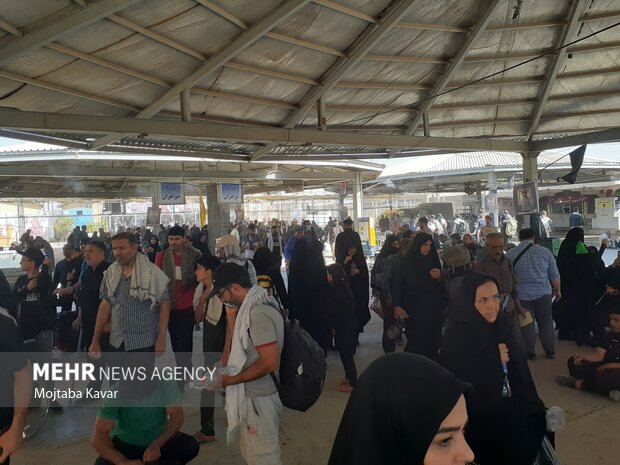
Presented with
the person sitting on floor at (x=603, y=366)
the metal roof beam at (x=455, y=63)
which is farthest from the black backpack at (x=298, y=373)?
the metal roof beam at (x=455, y=63)

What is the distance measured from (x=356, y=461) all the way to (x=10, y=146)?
47.2 ft

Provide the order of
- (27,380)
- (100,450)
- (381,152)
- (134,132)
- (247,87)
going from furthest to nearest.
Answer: (381,152), (247,87), (134,132), (100,450), (27,380)

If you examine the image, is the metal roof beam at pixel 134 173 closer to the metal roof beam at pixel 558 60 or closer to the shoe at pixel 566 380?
the metal roof beam at pixel 558 60

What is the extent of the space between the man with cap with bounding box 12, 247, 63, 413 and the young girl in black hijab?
2924 millimetres

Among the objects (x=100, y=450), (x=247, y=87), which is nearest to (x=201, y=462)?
(x=100, y=450)

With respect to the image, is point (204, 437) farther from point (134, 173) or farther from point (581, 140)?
point (134, 173)

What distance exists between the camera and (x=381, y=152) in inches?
489

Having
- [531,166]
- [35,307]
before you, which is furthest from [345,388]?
[531,166]

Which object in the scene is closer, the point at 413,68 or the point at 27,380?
the point at 27,380

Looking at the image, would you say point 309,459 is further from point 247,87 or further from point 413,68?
point 413,68

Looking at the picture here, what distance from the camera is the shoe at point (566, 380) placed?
5.40 metres

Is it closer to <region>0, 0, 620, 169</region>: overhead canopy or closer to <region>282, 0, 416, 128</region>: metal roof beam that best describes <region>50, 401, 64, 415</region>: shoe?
<region>0, 0, 620, 169</region>: overhead canopy

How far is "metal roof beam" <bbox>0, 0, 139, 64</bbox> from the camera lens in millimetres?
4441

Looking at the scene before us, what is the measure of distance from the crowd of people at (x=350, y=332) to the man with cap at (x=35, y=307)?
16mm
